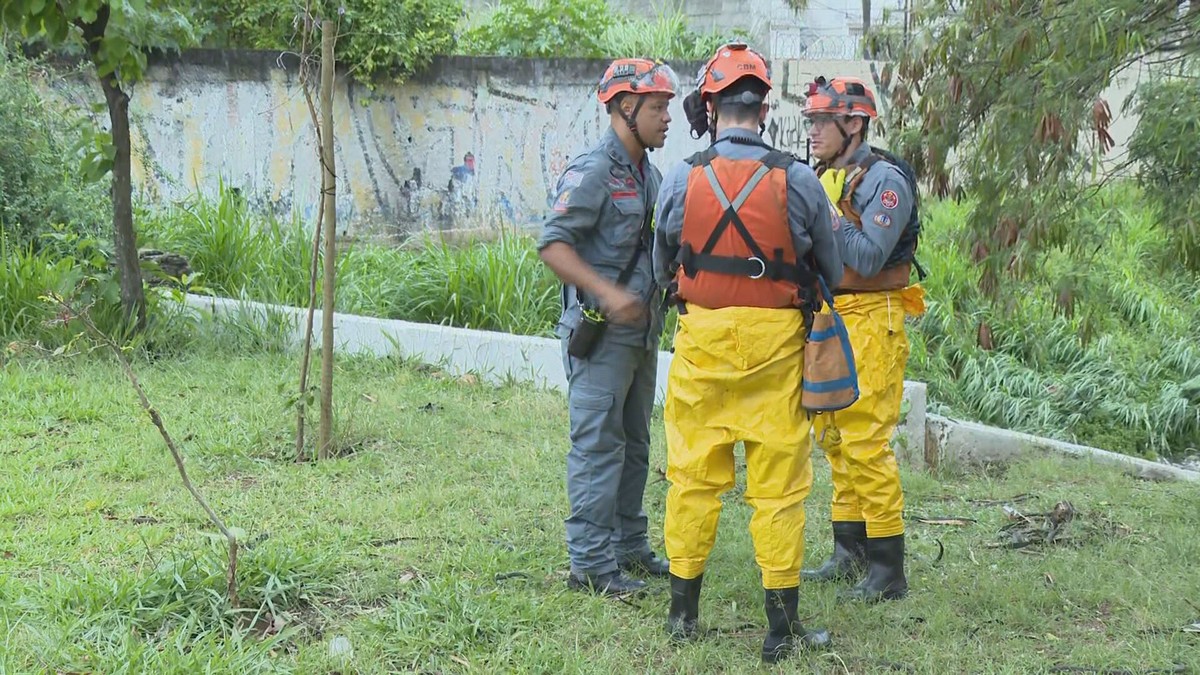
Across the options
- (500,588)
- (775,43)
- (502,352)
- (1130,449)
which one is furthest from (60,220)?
(775,43)

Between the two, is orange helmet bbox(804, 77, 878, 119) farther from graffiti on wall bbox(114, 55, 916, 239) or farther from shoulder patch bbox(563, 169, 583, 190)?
graffiti on wall bbox(114, 55, 916, 239)

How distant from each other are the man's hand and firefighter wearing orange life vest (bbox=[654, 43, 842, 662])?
8.6 inches

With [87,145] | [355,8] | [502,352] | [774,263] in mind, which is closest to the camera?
[774,263]

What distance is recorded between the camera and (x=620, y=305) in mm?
4070

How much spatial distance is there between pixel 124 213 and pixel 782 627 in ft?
18.2

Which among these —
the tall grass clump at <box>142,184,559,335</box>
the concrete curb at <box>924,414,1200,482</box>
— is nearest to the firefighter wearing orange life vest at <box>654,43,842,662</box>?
the concrete curb at <box>924,414,1200,482</box>

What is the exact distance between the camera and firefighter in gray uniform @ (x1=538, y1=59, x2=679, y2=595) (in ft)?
14.2

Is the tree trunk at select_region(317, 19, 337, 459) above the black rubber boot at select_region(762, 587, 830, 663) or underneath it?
above

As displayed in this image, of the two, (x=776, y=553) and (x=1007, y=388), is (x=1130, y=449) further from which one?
(x=776, y=553)

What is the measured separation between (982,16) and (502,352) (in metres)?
4.16

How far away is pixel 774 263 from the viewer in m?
3.77

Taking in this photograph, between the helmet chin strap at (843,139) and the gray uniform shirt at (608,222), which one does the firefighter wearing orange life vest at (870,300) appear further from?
the gray uniform shirt at (608,222)

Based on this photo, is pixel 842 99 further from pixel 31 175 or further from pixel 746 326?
pixel 31 175

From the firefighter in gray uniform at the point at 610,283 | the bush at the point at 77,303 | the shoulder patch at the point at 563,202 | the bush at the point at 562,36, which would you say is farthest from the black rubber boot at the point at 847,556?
the bush at the point at 562,36
